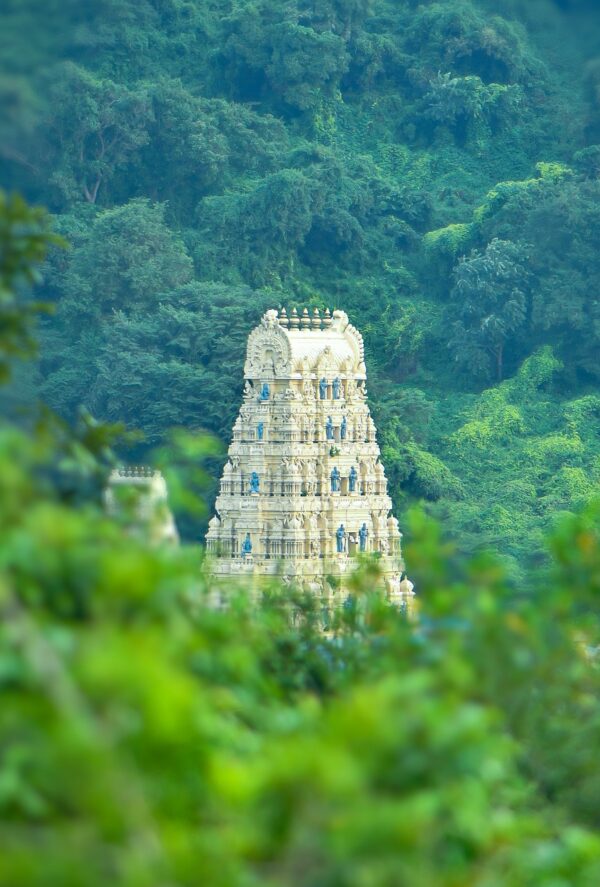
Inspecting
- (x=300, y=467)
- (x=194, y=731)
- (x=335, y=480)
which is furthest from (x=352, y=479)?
(x=194, y=731)

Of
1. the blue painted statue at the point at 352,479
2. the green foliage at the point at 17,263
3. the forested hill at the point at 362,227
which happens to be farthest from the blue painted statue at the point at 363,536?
the green foliage at the point at 17,263

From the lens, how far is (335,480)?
123 feet

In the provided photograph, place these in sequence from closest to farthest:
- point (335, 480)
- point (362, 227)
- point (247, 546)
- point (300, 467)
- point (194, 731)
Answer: point (194, 731) < point (247, 546) < point (300, 467) < point (335, 480) < point (362, 227)

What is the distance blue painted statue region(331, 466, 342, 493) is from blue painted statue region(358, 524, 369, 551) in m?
0.64

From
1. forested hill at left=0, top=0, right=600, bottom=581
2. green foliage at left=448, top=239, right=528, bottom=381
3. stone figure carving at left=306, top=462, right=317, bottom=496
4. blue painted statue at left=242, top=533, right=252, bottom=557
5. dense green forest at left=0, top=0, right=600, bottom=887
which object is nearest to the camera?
dense green forest at left=0, top=0, right=600, bottom=887

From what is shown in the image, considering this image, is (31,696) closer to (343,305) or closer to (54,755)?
(54,755)

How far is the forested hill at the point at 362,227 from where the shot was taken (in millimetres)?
47406

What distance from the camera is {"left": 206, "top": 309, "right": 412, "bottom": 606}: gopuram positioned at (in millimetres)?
37031

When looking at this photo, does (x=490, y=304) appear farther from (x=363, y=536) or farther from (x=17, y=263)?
(x=17, y=263)

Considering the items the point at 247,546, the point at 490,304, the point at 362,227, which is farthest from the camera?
the point at 362,227

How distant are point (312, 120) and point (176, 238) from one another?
239 inches

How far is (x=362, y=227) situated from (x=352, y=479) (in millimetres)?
17385

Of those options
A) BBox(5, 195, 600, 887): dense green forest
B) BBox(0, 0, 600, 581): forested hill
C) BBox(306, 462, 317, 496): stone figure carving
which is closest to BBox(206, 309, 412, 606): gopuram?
BBox(306, 462, 317, 496): stone figure carving

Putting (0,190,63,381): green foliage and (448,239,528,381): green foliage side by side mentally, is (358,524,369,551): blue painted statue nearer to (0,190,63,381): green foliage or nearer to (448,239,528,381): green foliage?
(448,239,528,381): green foliage
